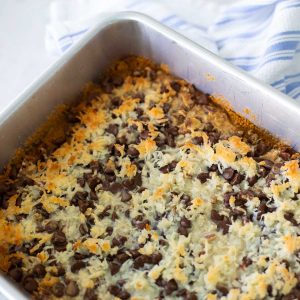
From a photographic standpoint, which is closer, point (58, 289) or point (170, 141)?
point (58, 289)

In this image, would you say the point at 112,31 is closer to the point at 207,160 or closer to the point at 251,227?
the point at 207,160

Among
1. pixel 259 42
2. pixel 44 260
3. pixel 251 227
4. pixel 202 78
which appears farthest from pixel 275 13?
pixel 44 260

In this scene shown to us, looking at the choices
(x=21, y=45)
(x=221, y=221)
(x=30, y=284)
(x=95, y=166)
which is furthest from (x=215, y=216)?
(x=21, y=45)

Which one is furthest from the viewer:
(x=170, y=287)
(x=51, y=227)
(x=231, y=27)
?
(x=231, y=27)

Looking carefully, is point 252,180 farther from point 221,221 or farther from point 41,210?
point 41,210

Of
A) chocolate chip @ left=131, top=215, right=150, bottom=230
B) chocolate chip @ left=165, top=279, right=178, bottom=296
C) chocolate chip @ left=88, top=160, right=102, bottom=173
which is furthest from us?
chocolate chip @ left=88, top=160, right=102, bottom=173

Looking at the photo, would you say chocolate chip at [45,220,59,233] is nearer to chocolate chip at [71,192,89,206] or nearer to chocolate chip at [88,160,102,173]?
chocolate chip at [71,192,89,206]

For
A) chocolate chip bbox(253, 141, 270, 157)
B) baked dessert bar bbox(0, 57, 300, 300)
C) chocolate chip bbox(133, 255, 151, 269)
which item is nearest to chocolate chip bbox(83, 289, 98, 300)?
baked dessert bar bbox(0, 57, 300, 300)

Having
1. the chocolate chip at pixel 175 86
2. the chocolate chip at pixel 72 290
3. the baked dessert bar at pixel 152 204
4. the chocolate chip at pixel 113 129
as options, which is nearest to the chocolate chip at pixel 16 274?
the baked dessert bar at pixel 152 204

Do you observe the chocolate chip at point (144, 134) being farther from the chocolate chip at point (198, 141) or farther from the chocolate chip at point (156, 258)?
the chocolate chip at point (156, 258)
